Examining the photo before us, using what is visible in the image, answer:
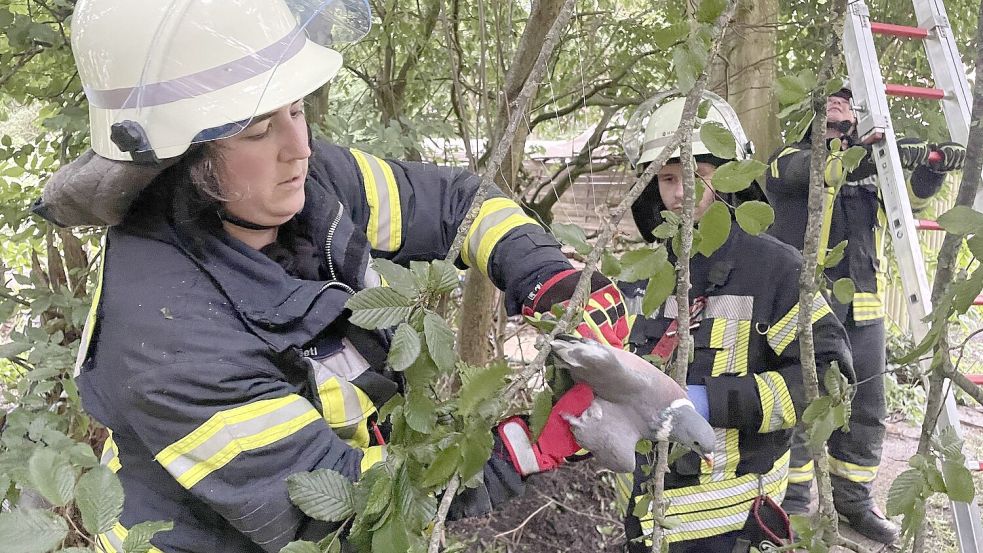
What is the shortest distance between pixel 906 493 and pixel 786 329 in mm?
997

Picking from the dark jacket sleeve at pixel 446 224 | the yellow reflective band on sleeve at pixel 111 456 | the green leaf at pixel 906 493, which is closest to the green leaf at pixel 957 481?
the green leaf at pixel 906 493

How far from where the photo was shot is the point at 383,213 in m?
1.54

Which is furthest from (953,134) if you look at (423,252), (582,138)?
(423,252)

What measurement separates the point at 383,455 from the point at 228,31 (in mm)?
755

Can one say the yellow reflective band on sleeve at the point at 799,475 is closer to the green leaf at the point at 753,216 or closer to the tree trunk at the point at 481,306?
the tree trunk at the point at 481,306

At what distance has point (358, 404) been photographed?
1327mm

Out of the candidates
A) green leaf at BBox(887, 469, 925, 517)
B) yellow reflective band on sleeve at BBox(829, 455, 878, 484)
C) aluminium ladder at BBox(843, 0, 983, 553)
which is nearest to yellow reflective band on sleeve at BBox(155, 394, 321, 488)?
green leaf at BBox(887, 469, 925, 517)

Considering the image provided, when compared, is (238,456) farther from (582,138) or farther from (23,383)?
(582,138)

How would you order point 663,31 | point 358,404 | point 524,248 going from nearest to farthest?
1. point 663,31
2. point 358,404
3. point 524,248

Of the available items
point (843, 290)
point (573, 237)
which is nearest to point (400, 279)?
point (573, 237)

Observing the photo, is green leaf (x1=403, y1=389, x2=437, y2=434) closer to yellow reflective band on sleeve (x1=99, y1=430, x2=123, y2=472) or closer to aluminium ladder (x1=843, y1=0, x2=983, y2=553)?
yellow reflective band on sleeve (x1=99, y1=430, x2=123, y2=472)

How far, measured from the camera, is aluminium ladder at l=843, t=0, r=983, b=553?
2441 mm

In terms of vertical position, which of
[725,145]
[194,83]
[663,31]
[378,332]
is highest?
[663,31]

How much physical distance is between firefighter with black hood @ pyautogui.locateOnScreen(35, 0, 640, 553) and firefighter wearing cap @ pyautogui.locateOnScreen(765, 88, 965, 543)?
6.41ft
